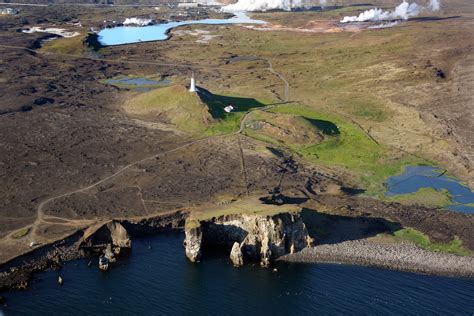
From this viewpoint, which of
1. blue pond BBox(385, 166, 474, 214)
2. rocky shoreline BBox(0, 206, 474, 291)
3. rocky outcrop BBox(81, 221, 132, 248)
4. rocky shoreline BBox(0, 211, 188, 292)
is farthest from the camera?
blue pond BBox(385, 166, 474, 214)

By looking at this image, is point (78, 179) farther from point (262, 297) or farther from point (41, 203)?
point (262, 297)

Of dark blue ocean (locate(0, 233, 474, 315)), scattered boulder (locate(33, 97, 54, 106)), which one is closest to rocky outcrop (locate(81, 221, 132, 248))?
dark blue ocean (locate(0, 233, 474, 315))

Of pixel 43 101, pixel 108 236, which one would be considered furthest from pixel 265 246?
pixel 43 101

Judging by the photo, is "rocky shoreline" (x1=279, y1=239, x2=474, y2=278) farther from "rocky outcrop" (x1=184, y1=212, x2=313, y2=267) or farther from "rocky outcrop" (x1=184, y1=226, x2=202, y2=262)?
"rocky outcrop" (x1=184, y1=226, x2=202, y2=262)

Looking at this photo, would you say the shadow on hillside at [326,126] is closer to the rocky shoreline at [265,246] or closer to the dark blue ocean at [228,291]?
the rocky shoreline at [265,246]

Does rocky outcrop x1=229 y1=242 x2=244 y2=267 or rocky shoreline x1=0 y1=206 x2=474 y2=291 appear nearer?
rocky outcrop x1=229 y1=242 x2=244 y2=267

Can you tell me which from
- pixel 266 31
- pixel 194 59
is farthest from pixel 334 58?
pixel 266 31

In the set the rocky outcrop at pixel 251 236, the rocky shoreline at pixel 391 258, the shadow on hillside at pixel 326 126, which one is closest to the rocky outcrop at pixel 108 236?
the rocky outcrop at pixel 251 236
